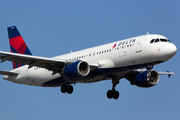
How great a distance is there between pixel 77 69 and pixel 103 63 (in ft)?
9.45

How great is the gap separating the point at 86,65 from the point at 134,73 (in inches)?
329

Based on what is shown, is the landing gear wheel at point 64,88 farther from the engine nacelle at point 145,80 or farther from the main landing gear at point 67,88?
the engine nacelle at point 145,80

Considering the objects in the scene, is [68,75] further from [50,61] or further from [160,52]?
[160,52]

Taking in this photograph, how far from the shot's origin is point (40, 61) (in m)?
35.4

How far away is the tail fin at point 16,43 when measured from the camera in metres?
45.7

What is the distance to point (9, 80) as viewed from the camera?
142ft

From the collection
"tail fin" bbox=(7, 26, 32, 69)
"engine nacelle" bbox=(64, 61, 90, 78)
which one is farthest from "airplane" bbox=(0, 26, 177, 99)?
"tail fin" bbox=(7, 26, 32, 69)

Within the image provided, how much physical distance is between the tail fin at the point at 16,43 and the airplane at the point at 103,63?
13.9 feet

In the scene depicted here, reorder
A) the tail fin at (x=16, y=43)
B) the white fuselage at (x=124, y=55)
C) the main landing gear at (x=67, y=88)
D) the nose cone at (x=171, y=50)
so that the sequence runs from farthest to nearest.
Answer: the tail fin at (x=16, y=43) < the main landing gear at (x=67, y=88) < the white fuselage at (x=124, y=55) < the nose cone at (x=171, y=50)

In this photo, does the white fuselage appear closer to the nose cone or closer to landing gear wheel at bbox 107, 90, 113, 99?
the nose cone

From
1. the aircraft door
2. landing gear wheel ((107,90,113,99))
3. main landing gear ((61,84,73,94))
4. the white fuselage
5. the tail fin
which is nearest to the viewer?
the white fuselage

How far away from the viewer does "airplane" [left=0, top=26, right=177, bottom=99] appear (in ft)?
108

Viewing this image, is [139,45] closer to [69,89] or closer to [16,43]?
[69,89]

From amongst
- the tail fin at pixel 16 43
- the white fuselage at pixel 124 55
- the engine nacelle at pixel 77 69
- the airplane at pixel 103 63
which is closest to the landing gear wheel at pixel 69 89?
the airplane at pixel 103 63
